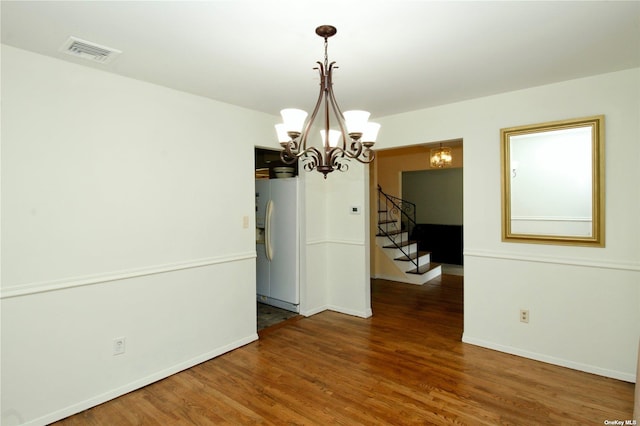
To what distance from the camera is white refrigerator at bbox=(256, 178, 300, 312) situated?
439 centimetres

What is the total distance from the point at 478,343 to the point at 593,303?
1060 millimetres

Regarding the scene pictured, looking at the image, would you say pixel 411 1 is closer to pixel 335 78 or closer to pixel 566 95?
pixel 335 78

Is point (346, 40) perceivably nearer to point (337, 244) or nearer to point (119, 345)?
point (119, 345)

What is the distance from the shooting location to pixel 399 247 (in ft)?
20.5

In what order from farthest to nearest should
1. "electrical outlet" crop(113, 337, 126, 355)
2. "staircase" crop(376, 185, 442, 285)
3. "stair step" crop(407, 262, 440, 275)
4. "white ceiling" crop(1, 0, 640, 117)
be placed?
"staircase" crop(376, 185, 442, 285) → "stair step" crop(407, 262, 440, 275) → "electrical outlet" crop(113, 337, 126, 355) → "white ceiling" crop(1, 0, 640, 117)

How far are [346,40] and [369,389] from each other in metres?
2.51

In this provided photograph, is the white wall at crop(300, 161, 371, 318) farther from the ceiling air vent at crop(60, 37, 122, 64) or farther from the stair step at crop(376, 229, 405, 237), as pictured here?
the ceiling air vent at crop(60, 37, 122, 64)

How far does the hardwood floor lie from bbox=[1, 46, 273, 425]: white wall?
1.00 feet

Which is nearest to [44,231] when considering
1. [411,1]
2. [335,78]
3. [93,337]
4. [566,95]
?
[93,337]

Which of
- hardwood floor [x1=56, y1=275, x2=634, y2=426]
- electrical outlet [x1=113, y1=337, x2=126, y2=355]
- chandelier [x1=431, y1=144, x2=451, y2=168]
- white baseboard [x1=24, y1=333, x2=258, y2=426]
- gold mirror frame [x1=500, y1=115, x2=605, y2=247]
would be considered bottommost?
hardwood floor [x1=56, y1=275, x2=634, y2=426]

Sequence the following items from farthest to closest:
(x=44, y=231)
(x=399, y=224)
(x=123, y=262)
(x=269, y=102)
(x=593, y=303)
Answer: (x=399, y=224)
(x=269, y=102)
(x=593, y=303)
(x=123, y=262)
(x=44, y=231)

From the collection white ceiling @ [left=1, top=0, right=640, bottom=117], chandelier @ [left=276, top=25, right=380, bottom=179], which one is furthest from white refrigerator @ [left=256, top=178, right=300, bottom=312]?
chandelier @ [left=276, top=25, right=380, bottom=179]

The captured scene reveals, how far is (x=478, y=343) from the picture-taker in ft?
11.1

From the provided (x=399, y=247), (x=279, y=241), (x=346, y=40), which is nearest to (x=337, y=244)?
(x=279, y=241)
